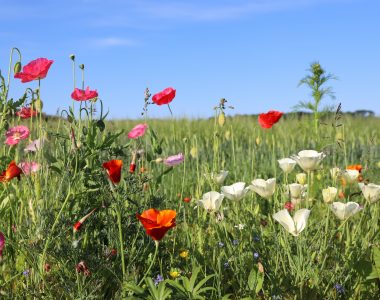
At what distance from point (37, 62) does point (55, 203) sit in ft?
1.85

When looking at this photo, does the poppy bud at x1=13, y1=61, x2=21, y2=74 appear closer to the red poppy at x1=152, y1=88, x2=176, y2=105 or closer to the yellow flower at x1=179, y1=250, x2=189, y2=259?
the red poppy at x1=152, y1=88, x2=176, y2=105

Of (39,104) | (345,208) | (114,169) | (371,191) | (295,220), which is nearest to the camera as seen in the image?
(114,169)

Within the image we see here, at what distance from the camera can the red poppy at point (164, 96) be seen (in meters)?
2.41

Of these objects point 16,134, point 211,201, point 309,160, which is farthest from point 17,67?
point 309,160

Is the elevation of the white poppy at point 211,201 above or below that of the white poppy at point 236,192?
below

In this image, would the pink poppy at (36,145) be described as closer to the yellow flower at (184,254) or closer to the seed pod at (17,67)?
the seed pod at (17,67)

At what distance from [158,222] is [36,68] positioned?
0.90 m

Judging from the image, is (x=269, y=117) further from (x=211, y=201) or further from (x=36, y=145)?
(x=36, y=145)

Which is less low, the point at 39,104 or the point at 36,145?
the point at 39,104

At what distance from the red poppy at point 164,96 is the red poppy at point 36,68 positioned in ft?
Answer: 1.65

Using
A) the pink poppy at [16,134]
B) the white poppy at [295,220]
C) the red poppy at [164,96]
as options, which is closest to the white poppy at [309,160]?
the white poppy at [295,220]

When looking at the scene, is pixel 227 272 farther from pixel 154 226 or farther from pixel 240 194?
pixel 154 226

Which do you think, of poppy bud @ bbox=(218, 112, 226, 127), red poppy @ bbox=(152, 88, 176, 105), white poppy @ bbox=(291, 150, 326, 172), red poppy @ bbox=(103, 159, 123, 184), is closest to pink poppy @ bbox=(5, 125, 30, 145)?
red poppy @ bbox=(152, 88, 176, 105)

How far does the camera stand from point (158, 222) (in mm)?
1629
